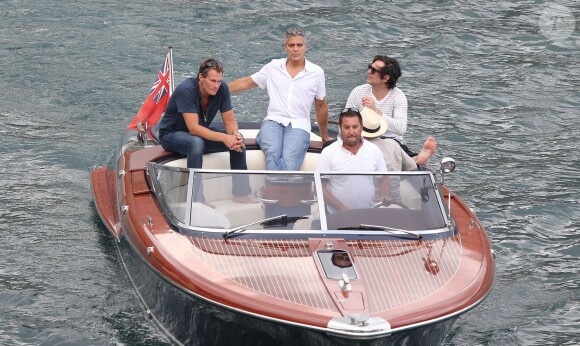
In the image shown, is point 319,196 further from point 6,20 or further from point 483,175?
point 6,20

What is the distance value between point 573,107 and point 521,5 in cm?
505

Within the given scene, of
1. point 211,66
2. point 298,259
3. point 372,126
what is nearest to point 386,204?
point 298,259

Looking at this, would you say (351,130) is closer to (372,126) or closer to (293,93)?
(372,126)

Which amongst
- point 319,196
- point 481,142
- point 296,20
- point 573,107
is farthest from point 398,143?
point 296,20

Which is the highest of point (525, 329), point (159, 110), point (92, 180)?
point (159, 110)

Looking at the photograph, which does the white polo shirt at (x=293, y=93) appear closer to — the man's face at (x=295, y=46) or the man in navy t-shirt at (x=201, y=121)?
the man's face at (x=295, y=46)

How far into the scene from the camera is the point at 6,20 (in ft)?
52.3

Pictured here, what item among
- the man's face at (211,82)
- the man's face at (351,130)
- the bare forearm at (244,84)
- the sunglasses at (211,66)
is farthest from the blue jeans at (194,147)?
the man's face at (351,130)

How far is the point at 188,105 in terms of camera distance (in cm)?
841

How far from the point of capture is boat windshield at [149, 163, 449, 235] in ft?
23.4

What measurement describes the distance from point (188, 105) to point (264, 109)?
14.8 ft

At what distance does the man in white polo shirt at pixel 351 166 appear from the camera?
7.30 metres

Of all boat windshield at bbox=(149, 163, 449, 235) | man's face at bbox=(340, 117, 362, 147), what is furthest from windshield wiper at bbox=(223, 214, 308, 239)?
man's face at bbox=(340, 117, 362, 147)

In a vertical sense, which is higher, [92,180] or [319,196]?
[319,196]
